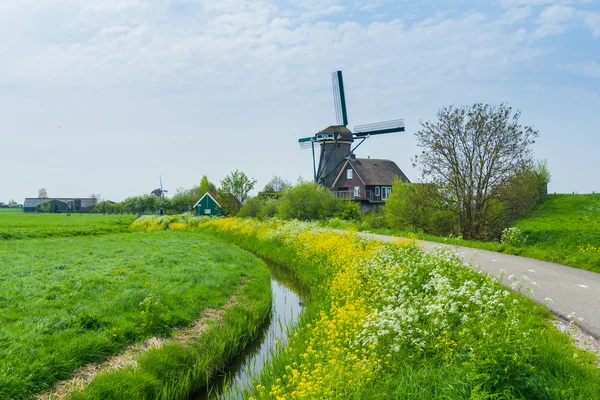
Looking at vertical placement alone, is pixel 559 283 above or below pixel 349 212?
below

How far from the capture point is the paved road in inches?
301

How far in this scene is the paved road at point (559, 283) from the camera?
764 centimetres

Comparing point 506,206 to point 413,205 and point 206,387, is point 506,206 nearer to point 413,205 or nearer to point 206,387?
point 413,205

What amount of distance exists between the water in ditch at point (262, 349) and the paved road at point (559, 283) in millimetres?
5017

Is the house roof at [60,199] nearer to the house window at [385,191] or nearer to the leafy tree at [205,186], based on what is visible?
the leafy tree at [205,186]

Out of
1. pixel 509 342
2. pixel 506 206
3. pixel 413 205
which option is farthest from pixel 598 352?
pixel 413 205

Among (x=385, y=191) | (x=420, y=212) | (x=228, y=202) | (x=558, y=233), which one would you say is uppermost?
(x=228, y=202)

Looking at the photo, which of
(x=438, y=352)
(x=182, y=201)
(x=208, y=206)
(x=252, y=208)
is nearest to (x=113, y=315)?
(x=438, y=352)

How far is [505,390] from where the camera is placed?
440cm

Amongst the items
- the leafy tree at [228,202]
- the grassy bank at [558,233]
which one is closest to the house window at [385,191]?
the grassy bank at [558,233]

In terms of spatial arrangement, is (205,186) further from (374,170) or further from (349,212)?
(349,212)

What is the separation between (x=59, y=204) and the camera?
126 metres

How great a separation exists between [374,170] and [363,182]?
3.41m

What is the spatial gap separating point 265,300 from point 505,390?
29.1 ft
